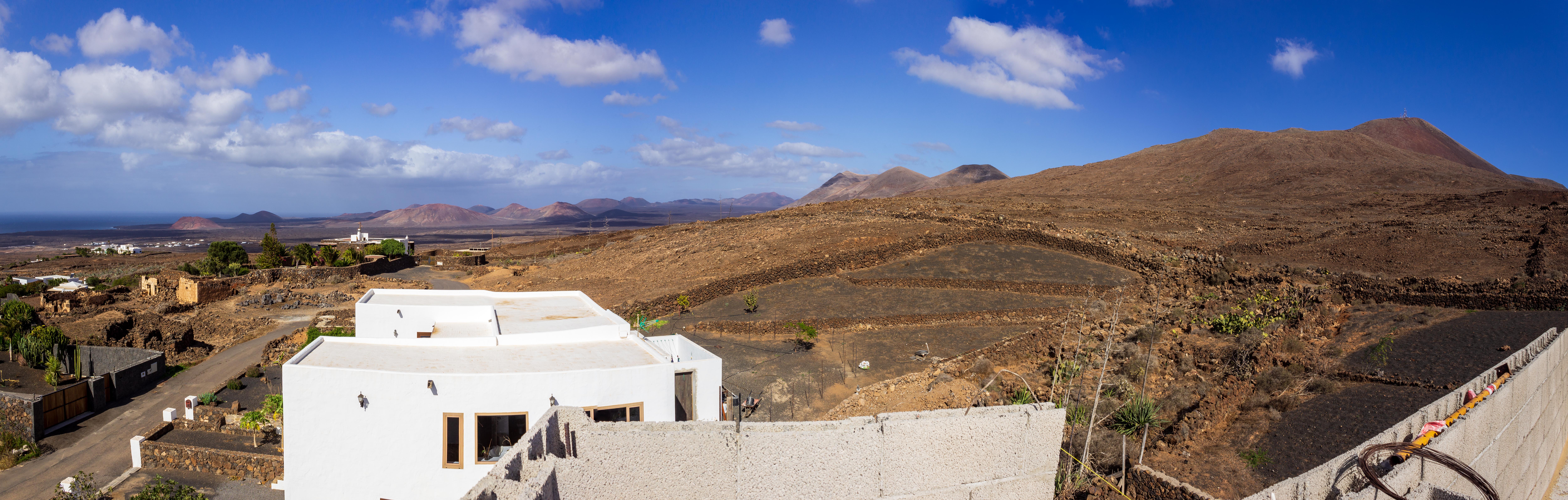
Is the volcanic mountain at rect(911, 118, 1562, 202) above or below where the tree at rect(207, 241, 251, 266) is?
above

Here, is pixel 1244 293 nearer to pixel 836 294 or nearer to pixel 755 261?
pixel 836 294

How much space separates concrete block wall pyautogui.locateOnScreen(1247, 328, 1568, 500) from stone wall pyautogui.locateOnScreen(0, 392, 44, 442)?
2248 cm

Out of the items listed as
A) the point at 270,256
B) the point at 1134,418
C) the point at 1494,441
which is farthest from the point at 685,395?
the point at 270,256

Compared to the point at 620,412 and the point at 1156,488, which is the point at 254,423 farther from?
the point at 1156,488

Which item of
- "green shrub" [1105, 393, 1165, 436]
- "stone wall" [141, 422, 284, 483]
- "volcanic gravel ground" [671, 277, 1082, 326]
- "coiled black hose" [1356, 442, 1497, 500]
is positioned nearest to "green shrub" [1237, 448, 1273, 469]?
"green shrub" [1105, 393, 1165, 436]

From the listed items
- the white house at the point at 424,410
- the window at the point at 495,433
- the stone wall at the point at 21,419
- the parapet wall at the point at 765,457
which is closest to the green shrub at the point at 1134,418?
the parapet wall at the point at 765,457

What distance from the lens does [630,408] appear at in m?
9.11

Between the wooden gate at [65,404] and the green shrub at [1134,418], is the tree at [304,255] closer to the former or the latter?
the wooden gate at [65,404]

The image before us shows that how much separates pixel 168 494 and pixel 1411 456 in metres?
15.8

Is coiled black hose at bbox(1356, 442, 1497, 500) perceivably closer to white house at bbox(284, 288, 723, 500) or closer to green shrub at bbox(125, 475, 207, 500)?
white house at bbox(284, 288, 723, 500)

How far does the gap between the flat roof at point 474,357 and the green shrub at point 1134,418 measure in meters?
7.60

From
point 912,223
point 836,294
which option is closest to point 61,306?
point 836,294

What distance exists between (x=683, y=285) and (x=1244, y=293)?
20.7 m

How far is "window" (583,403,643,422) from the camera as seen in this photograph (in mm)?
8984
